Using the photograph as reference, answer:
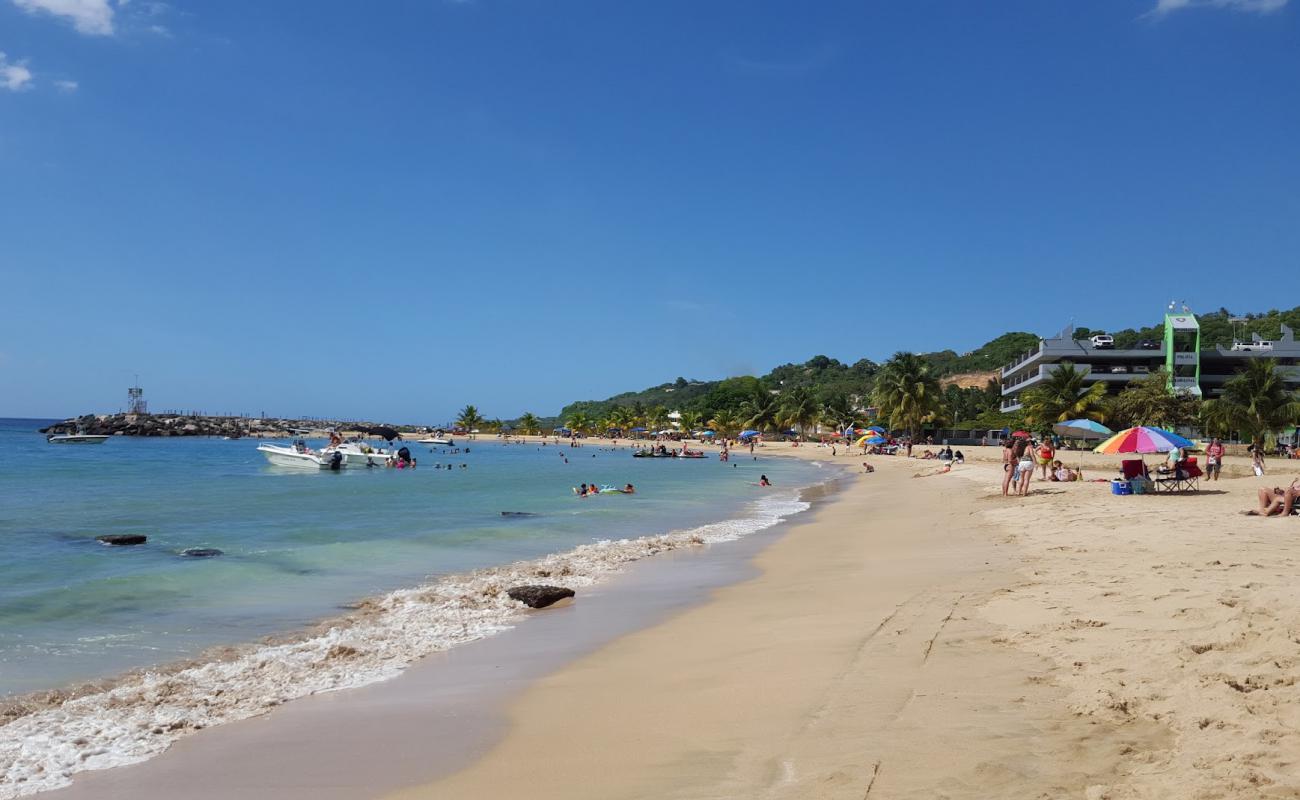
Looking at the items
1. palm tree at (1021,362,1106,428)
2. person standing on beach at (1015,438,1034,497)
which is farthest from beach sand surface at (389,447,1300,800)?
palm tree at (1021,362,1106,428)

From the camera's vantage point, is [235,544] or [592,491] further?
[592,491]

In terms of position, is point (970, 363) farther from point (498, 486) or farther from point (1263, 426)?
point (498, 486)

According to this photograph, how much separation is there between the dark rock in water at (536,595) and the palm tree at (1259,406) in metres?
41.4

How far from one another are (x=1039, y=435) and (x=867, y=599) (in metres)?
46.9

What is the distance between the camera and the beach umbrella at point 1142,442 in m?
18.8

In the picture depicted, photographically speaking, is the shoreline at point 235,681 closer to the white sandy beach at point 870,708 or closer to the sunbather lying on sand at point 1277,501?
the white sandy beach at point 870,708

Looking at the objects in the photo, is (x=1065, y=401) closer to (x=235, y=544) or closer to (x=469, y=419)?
(x=235, y=544)

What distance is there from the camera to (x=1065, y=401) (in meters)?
47.0

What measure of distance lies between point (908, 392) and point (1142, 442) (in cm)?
4252

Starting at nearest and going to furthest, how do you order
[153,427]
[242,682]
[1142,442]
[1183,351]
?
[242,682] → [1142,442] → [1183,351] → [153,427]

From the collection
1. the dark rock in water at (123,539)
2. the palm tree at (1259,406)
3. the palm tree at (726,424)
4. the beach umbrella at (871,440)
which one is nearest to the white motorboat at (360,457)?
the beach umbrella at (871,440)

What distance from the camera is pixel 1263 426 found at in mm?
39312

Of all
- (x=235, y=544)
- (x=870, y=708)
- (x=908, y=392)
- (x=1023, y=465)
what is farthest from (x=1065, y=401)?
(x=870, y=708)

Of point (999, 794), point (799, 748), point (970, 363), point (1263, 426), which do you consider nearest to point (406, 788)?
point (799, 748)
